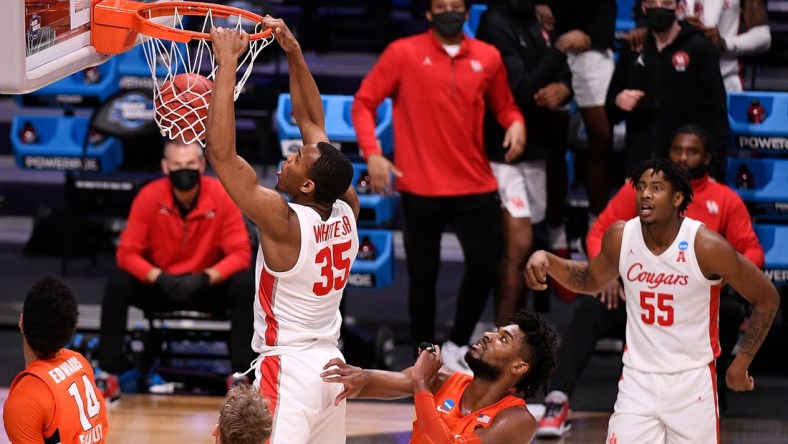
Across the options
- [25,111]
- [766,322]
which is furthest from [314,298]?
[25,111]

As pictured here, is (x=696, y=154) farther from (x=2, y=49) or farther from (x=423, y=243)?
(x=2, y=49)

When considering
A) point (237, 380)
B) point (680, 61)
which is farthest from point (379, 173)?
point (680, 61)

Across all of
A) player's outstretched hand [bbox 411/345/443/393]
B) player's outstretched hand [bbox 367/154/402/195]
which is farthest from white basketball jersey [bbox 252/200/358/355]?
player's outstretched hand [bbox 367/154/402/195]

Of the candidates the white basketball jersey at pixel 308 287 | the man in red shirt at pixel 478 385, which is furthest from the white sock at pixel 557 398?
the white basketball jersey at pixel 308 287

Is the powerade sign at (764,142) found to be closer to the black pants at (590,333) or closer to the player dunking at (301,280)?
the black pants at (590,333)

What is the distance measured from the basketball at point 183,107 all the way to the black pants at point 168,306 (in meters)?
2.25

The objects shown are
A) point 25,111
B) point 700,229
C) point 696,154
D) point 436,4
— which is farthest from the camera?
point 25,111

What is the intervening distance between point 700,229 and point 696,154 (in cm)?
145

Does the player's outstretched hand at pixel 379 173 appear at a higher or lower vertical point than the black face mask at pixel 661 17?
lower

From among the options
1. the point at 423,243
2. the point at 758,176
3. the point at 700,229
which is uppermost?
the point at 700,229

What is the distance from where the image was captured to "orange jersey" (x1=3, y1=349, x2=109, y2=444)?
429 centimetres

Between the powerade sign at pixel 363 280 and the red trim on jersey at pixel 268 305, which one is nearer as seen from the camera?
the red trim on jersey at pixel 268 305

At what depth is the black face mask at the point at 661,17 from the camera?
7.04m

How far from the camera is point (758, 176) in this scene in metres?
7.51
